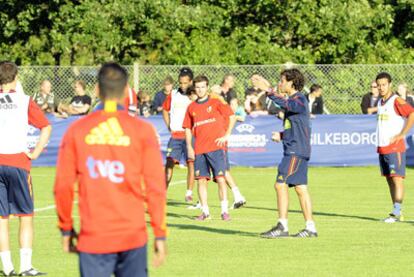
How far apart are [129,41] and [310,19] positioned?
5.48 m

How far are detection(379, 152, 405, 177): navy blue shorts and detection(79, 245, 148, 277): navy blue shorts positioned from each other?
9891mm

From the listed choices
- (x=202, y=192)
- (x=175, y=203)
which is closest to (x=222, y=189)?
(x=202, y=192)

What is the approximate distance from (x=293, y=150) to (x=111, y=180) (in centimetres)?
731

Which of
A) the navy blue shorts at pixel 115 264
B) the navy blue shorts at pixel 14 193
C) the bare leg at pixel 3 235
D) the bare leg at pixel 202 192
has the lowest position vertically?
the bare leg at pixel 202 192

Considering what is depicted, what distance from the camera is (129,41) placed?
34344mm

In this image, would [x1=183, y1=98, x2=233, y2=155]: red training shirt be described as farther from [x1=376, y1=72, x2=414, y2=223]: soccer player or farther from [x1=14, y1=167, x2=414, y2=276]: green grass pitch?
[x1=376, y1=72, x2=414, y2=223]: soccer player

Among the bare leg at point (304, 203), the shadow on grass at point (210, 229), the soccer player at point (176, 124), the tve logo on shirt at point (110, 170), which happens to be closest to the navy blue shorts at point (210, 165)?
the shadow on grass at point (210, 229)

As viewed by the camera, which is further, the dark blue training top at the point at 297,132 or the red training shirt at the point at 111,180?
the dark blue training top at the point at 297,132

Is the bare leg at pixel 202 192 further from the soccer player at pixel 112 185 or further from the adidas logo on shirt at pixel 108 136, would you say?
the adidas logo on shirt at pixel 108 136

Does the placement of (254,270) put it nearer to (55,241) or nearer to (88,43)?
(55,241)

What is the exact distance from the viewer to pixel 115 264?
7.12 m

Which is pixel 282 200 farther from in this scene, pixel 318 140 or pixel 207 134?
pixel 318 140

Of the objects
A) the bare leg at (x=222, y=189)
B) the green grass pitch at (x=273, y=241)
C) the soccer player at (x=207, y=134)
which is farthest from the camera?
the soccer player at (x=207, y=134)

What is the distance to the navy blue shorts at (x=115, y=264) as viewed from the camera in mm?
7055
